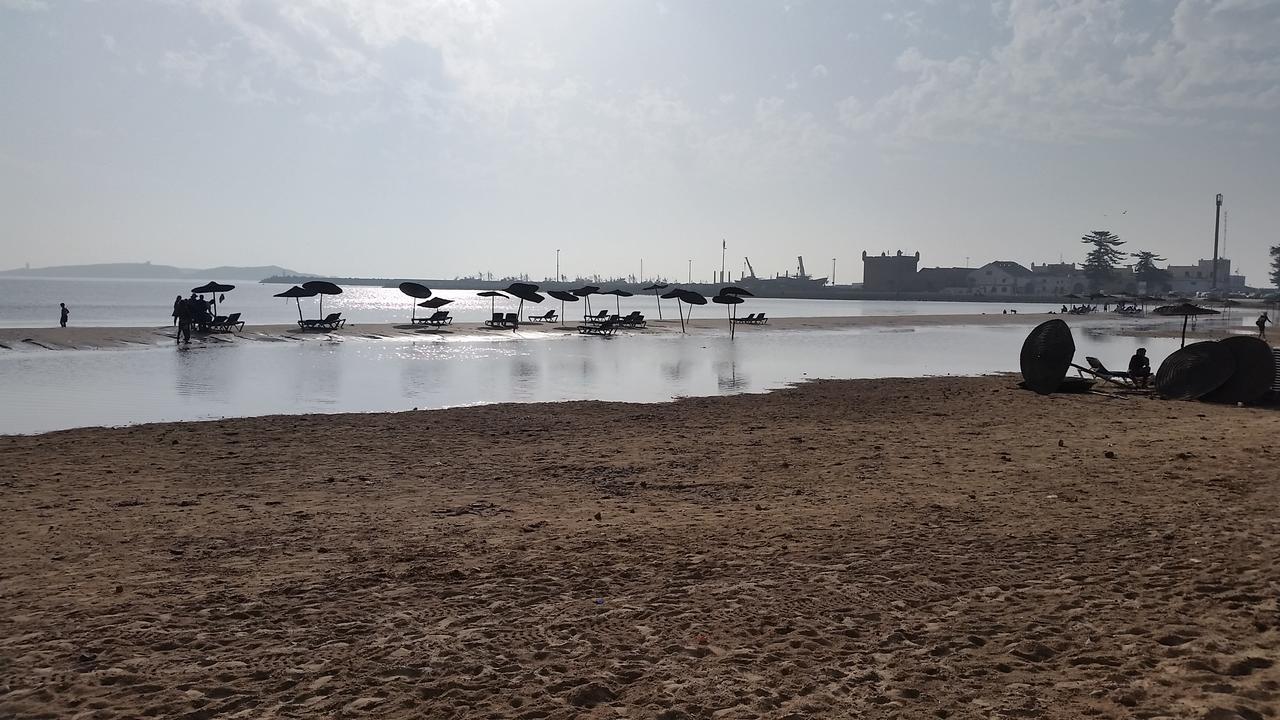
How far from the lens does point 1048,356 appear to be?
1614 cm

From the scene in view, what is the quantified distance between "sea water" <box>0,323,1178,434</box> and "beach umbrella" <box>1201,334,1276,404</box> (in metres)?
7.21

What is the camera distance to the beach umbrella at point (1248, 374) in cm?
1433

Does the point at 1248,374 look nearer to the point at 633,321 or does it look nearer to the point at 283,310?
the point at 633,321

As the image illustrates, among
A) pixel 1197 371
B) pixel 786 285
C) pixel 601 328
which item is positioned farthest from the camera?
pixel 786 285

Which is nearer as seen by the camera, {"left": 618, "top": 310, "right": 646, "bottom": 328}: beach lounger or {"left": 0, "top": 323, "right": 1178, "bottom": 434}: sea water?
{"left": 0, "top": 323, "right": 1178, "bottom": 434}: sea water

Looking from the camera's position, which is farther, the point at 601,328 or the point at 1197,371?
the point at 601,328

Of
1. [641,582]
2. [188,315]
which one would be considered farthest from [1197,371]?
[188,315]

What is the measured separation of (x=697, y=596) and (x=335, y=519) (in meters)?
3.24

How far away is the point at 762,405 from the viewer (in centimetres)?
1436

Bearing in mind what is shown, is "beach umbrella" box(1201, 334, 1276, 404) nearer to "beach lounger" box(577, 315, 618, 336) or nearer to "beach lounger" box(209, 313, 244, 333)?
"beach lounger" box(577, 315, 618, 336)

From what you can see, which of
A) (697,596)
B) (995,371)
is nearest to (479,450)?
(697,596)

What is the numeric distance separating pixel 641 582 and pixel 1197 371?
13838 mm

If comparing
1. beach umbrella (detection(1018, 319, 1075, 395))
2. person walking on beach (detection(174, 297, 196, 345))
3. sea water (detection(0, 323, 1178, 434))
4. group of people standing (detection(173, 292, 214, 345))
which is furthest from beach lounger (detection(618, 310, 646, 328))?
beach umbrella (detection(1018, 319, 1075, 395))

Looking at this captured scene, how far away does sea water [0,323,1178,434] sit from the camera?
1479 centimetres
